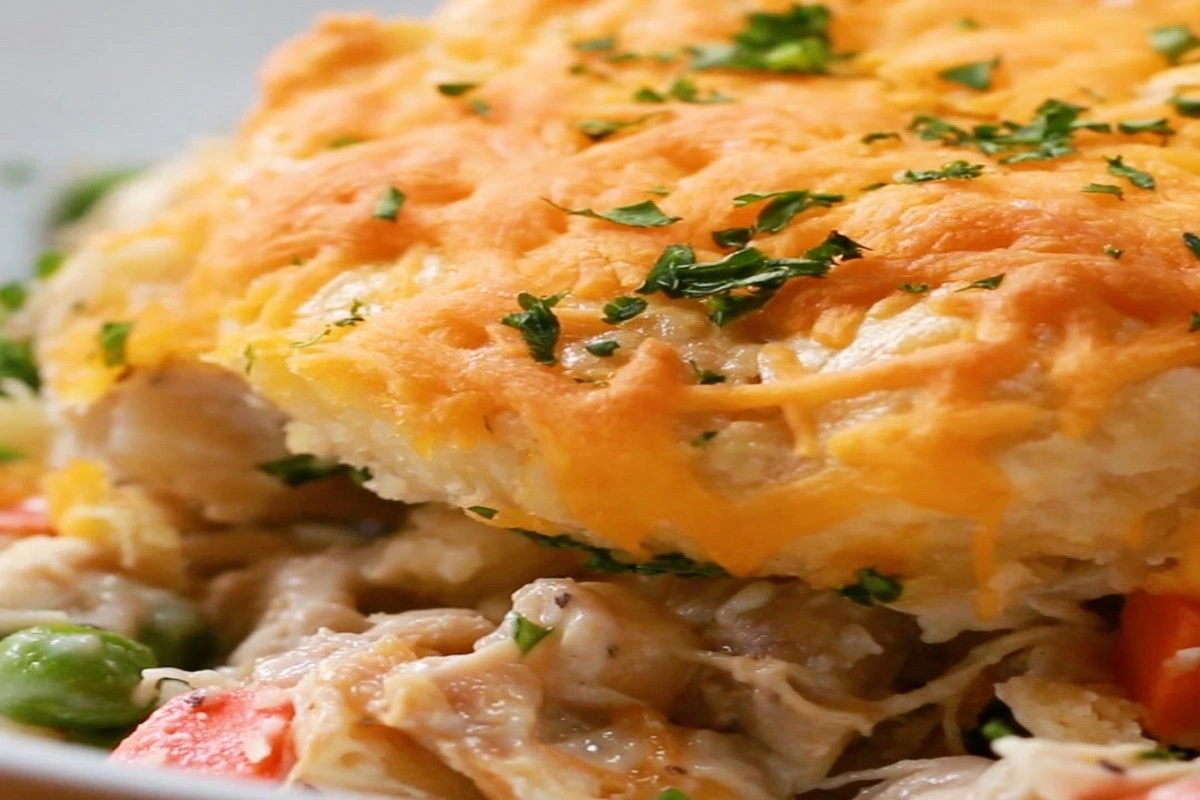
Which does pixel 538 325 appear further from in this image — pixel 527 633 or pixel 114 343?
pixel 114 343

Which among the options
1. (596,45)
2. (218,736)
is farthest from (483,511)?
(596,45)

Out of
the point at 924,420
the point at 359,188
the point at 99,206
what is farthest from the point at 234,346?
the point at 99,206

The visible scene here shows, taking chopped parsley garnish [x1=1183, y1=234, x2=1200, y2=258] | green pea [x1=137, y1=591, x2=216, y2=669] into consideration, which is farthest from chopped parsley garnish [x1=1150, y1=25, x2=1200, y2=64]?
green pea [x1=137, y1=591, x2=216, y2=669]

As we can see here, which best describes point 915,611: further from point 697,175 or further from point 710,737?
point 697,175

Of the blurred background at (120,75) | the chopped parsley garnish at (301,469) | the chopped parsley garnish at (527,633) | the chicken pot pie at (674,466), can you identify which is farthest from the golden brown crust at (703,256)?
the blurred background at (120,75)

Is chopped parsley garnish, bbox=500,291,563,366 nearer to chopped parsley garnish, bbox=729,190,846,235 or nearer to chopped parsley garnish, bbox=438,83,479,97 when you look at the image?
chopped parsley garnish, bbox=729,190,846,235

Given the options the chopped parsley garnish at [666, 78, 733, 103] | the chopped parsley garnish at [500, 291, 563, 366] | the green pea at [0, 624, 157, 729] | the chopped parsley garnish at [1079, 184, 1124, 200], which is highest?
the chopped parsley garnish at [1079, 184, 1124, 200]
